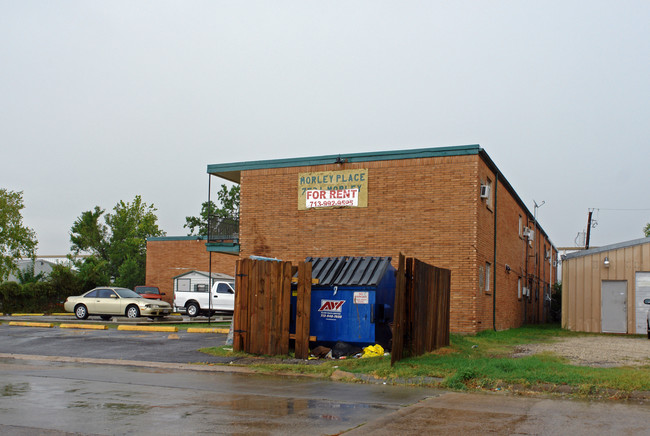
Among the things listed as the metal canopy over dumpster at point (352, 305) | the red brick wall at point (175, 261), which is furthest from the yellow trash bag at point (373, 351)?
the red brick wall at point (175, 261)

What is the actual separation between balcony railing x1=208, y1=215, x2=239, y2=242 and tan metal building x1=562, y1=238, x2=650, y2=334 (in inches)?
569

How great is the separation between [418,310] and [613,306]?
16.0 metres

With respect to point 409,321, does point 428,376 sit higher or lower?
lower

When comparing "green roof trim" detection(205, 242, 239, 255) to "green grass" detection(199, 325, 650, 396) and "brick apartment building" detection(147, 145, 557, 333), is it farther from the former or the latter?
"green grass" detection(199, 325, 650, 396)

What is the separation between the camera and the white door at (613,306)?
2566cm

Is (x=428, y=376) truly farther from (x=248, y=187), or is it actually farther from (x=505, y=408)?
(x=248, y=187)

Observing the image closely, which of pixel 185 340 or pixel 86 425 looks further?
pixel 185 340

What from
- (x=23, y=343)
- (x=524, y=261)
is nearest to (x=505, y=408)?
(x=23, y=343)

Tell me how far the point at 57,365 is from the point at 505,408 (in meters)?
9.11

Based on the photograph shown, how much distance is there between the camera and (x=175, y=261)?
44062mm

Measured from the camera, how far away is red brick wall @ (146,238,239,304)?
4316 cm

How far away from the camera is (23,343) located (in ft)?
55.8

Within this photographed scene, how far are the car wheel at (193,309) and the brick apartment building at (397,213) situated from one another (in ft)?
27.7

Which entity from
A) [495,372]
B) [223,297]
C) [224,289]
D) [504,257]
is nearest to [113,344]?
[495,372]
